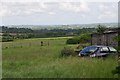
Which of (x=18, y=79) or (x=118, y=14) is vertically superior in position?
(x=118, y=14)

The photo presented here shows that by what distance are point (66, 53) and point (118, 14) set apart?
1681 cm

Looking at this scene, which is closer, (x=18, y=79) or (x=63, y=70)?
(x=18, y=79)

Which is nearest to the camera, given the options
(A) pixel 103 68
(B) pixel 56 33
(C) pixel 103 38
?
(A) pixel 103 68

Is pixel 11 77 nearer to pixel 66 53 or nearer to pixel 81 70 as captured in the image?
pixel 81 70

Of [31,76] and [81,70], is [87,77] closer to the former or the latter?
[81,70]

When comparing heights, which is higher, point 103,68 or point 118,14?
point 118,14

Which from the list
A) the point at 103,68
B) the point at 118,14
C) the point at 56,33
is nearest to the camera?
the point at 118,14

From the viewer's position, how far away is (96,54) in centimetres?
1814

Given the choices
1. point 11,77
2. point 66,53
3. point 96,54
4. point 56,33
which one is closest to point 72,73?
point 11,77

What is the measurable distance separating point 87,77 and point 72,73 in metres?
0.98

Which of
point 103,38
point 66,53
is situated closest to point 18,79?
point 66,53

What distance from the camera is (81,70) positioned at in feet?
36.5

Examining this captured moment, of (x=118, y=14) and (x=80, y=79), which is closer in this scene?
(x=118, y=14)

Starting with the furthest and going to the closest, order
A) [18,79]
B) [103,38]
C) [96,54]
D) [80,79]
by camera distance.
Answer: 1. [103,38]
2. [96,54]
3. [18,79]
4. [80,79]
